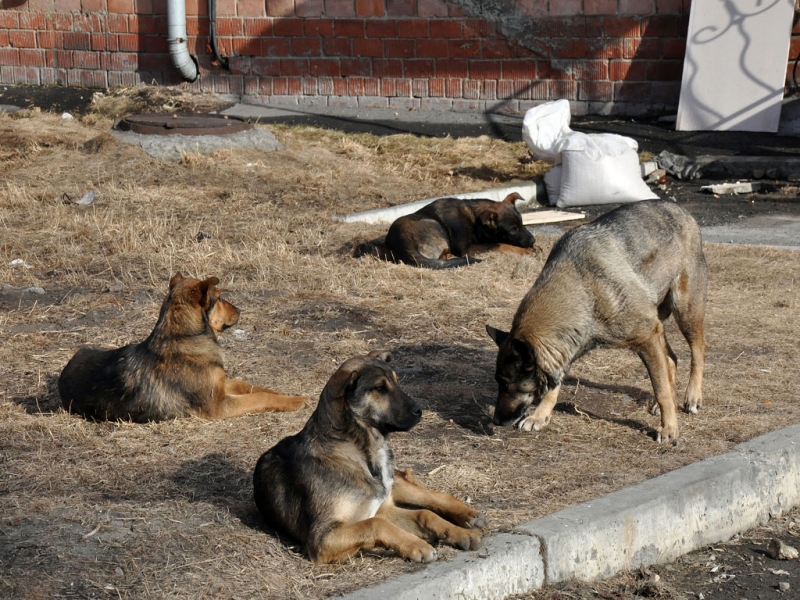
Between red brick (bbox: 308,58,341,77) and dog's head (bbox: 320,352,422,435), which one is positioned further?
red brick (bbox: 308,58,341,77)

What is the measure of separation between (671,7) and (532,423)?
40.1 ft

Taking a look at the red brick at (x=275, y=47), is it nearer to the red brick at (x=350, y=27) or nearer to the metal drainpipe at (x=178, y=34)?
the red brick at (x=350, y=27)

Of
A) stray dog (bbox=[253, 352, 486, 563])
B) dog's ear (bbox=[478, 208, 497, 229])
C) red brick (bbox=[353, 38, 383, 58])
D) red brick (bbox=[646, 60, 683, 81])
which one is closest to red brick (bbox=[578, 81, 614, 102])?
red brick (bbox=[646, 60, 683, 81])

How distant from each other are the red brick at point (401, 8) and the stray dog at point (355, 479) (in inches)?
547

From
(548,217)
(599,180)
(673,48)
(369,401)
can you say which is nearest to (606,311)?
(369,401)

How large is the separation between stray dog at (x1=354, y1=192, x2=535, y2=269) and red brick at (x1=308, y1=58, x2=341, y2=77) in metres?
8.09

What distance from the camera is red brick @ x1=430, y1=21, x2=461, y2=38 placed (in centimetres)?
1741

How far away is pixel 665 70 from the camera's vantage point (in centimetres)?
1664

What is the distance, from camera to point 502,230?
10383mm

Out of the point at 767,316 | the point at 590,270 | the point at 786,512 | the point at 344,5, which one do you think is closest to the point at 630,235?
the point at 590,270

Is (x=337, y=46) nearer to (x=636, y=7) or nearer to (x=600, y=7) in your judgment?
(x=600, y=7)

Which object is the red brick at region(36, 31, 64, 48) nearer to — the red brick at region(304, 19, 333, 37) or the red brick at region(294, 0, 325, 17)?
the red brick at region(294, 0, 325, 17)

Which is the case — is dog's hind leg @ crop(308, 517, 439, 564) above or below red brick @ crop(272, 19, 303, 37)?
below

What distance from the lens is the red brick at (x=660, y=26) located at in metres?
16.4
